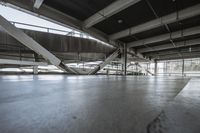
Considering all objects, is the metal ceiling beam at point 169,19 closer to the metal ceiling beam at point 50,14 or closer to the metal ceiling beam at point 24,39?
the metal ceiling beam at point 50,14

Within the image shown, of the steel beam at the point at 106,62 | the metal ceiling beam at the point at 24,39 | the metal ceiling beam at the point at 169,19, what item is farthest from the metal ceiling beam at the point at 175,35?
the metal ceiling beam at the point at 24,39

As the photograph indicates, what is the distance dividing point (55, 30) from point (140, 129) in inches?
367

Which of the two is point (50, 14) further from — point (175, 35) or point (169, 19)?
point (175, 35)

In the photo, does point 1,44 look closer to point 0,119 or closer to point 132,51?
point 0,119

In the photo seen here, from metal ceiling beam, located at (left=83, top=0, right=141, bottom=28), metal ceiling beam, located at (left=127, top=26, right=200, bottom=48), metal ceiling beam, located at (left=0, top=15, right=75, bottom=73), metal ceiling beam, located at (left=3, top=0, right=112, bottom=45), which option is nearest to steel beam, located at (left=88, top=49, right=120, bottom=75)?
metal ceiling beam, located at (left=127, top=26, right=200, bottom=48)

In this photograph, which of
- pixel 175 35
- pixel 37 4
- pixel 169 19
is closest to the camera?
pixel 37 4

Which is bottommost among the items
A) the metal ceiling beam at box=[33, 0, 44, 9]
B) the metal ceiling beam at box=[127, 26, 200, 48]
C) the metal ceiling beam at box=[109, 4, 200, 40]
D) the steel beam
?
the steel beam

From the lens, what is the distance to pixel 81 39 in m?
9.65

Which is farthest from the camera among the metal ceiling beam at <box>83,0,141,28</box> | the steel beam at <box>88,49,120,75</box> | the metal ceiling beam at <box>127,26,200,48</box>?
the steel beam at <box>88,49,120,75</box>

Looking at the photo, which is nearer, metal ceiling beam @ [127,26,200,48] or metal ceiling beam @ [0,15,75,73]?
metal ceiling beam @ [0,15,75,73]

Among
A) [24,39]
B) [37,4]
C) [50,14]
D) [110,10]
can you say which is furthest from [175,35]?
[24,39]

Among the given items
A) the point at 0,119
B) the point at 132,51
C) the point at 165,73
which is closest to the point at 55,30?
the point at 132,51

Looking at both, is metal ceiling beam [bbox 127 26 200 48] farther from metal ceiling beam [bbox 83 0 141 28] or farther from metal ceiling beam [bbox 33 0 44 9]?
metal ceiling beam [bbox 33 0 44 9]

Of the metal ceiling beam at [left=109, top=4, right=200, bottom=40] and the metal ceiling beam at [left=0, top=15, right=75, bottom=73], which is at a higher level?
the metal ceiling beam at [left=109, top=4, right=200, bottom=40]
